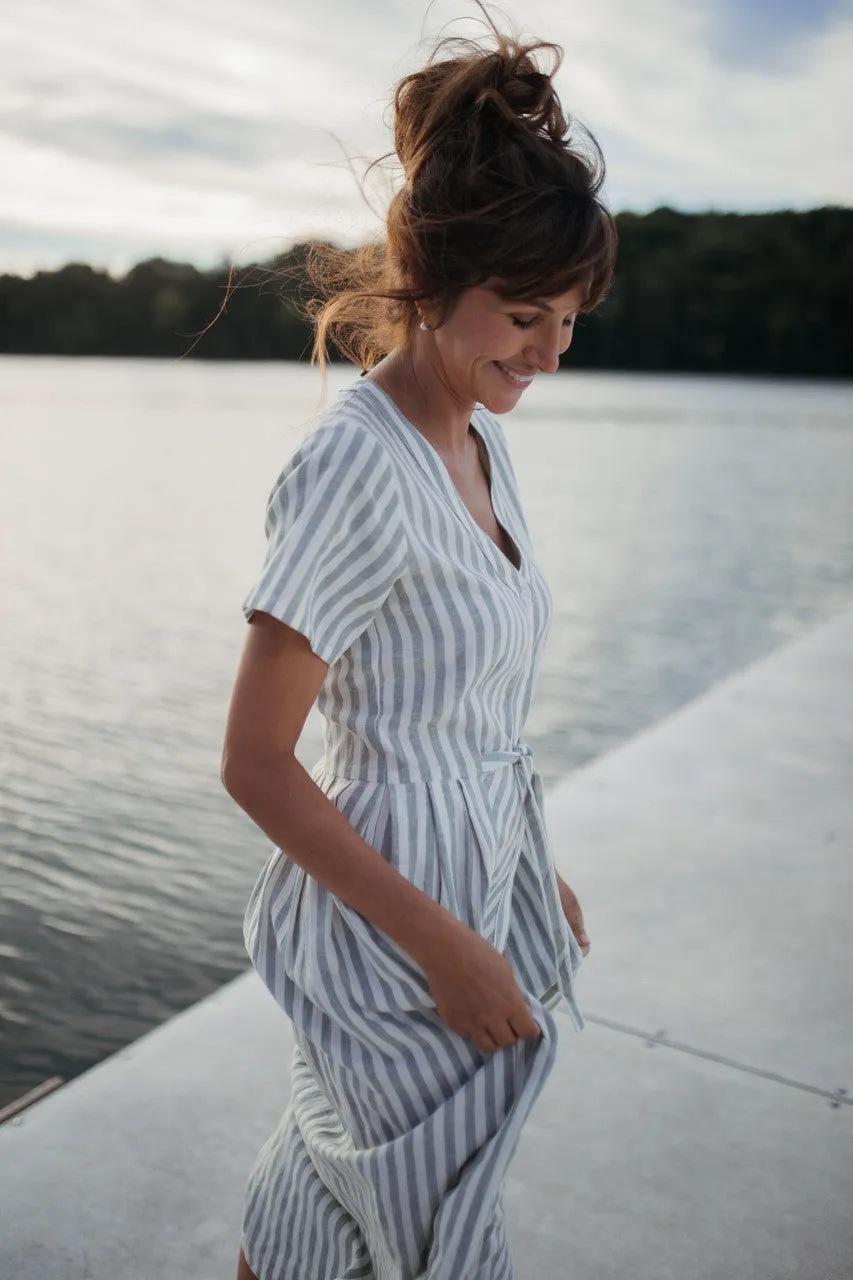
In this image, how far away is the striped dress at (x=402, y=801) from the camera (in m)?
1.01

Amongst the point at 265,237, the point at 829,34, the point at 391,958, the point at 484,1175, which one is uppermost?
the point at 829,34

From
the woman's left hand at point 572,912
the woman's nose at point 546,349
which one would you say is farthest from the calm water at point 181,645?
the woman's nose at point 546,349

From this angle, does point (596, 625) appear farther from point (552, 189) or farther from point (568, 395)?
point (568, 395)

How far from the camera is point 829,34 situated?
12938mm

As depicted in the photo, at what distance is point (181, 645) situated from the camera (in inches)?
250

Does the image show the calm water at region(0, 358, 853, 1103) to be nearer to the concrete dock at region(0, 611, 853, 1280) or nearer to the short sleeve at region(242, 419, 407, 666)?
the concrete dock at region(0, 611, 853, 1280)

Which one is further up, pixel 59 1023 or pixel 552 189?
pixel 552 189

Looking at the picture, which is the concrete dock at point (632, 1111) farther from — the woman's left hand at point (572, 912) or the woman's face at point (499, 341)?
the woman's face at point (499, 341)

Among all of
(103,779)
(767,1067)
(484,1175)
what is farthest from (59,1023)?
(484,1175)

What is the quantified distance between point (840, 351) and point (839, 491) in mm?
29903

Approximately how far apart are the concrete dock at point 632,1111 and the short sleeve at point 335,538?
1051 mm

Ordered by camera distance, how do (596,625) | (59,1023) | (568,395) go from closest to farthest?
(59,1023) → (596,625) → (568,395)

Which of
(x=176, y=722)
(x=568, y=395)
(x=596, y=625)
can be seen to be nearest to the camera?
(x=176, y=722)

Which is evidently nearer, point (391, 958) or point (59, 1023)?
point (391, 958)
